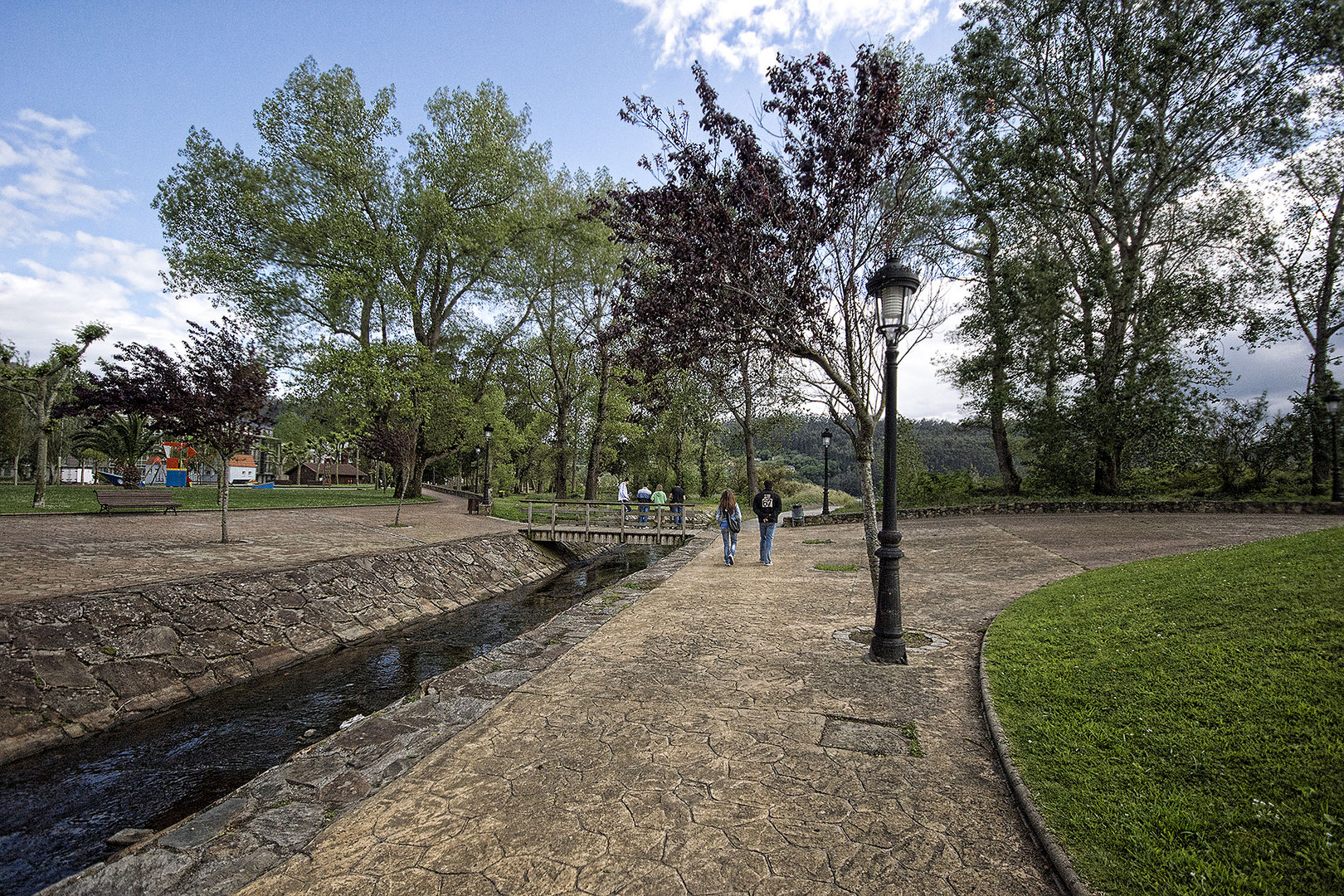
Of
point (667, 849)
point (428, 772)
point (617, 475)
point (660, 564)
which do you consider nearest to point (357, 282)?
point (660, 564)

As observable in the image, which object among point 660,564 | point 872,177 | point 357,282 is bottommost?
point 660,564

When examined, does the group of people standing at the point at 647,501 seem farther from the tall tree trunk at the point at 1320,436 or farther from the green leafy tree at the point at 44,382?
the tall tree trunk at the point at 1320,436

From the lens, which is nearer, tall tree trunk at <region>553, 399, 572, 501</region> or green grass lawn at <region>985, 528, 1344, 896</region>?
green grass lawn at <region>985, 528, 1344, 896</region>

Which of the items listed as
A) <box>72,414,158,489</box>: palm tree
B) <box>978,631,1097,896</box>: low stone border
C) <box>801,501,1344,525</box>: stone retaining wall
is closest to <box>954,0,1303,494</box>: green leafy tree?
<box>801,501,1344,525</box>: stone retaining wall

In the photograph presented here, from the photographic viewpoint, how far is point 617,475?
5069 cm

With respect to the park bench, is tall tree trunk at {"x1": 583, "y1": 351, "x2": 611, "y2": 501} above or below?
above

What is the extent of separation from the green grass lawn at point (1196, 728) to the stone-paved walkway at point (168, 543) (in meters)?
10.5

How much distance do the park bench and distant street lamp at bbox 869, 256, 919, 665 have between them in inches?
772

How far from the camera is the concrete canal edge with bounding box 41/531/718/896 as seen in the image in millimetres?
3047

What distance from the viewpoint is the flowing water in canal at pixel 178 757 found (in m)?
4.08

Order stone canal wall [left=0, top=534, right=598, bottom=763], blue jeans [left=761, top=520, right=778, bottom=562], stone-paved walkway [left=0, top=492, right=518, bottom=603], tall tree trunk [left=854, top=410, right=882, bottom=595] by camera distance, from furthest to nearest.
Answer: blue jeans [left=761, top=520, right=778, bottom=562], stone-paved walkway [left=0, top=492, right=518, bottom=603], tall tree trunk [left=854, top=410, right=882, bottom=595], stone canal wall [left=0, top=534, right=598, bottom=763]

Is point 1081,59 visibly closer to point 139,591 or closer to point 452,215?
point 452,215

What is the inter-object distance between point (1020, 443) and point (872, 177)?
65.2ft

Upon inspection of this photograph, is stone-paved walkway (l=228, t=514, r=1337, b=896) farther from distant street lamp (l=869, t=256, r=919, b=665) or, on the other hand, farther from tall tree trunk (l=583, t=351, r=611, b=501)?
tall tree trunk (l=583, t=351, r=611, b=501)
